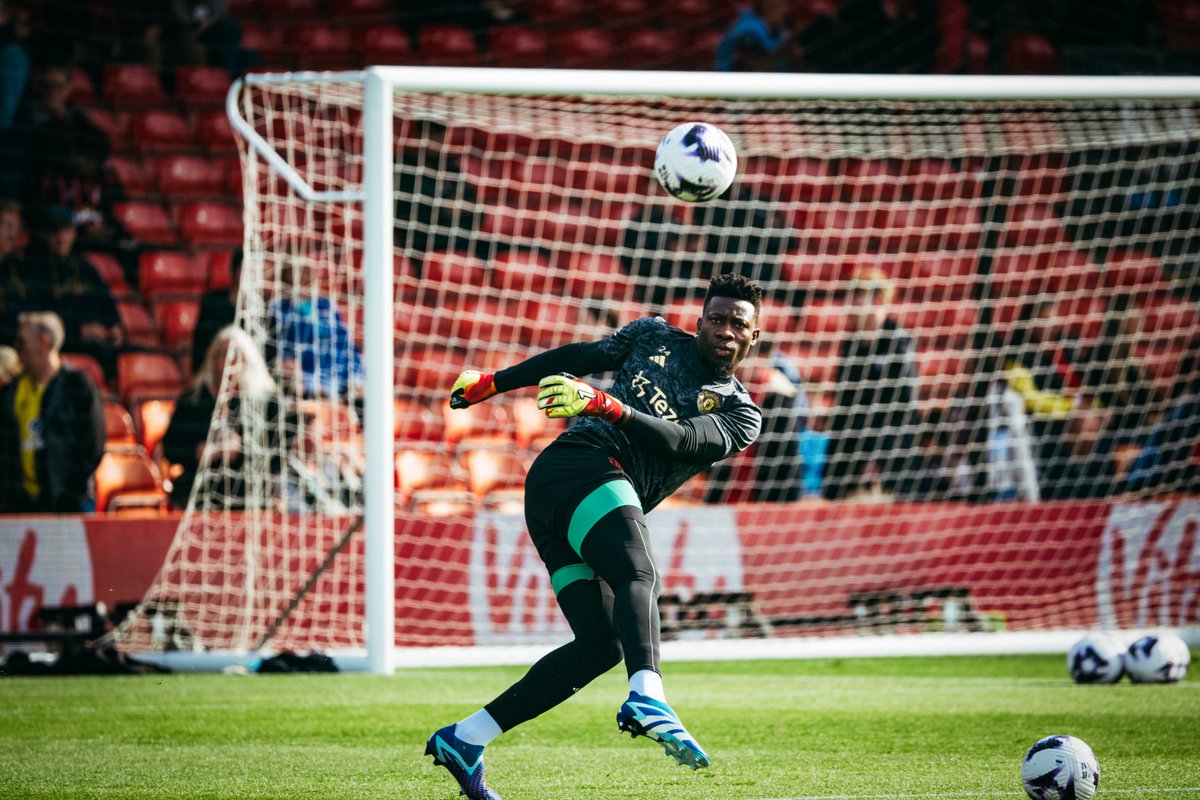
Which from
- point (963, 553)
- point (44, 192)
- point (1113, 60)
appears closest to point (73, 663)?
point (44, 192)

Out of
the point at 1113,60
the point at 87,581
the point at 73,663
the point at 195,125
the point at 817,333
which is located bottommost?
the point at 73,663

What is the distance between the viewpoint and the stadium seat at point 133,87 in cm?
1430

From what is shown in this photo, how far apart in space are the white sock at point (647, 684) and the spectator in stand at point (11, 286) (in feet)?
27.7

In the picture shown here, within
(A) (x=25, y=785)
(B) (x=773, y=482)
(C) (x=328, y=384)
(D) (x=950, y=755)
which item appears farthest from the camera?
(B) (x=773, y=482)

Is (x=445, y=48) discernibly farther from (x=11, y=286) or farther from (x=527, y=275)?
(x=11, y=286)

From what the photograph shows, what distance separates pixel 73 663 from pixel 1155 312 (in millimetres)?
9408

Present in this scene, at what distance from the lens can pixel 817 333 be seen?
13.2m

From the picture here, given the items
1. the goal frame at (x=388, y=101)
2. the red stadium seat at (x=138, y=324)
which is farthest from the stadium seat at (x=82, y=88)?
the goal frame at (x=388, y=101)

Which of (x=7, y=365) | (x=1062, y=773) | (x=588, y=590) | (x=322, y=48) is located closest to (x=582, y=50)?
(x=322, y=48)

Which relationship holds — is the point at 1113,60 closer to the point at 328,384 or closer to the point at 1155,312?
the point at 1155,312

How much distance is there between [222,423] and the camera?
1036cm

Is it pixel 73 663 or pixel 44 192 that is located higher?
pixel 44 192

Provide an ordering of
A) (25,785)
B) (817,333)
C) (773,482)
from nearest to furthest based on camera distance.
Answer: (25,785) → (773,482) → (817,333)

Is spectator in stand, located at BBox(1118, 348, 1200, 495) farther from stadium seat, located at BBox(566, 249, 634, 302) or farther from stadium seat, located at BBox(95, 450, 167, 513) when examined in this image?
stadium seat, located at BBox(95, 450, 167, 513)
